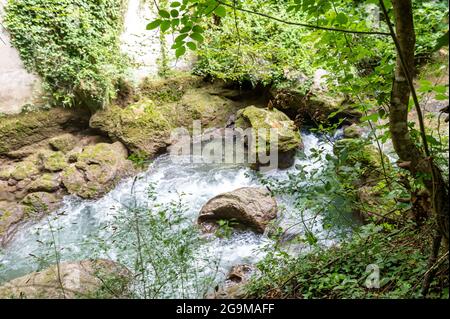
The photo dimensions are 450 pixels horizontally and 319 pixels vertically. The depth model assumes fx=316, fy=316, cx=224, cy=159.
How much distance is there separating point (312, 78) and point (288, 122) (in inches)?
59.3

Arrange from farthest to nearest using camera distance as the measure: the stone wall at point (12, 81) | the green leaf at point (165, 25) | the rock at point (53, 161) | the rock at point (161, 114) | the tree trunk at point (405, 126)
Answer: the rock at point (161, 114), the stone wall at point (12, 81), the rock at point (53, 161), the green leaf at point (165, 25), the tree trunk at point (405, 126)

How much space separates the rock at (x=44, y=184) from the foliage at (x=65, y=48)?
6.05ft

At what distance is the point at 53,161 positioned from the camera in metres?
6.35

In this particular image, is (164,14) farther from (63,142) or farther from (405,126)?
(63,142)

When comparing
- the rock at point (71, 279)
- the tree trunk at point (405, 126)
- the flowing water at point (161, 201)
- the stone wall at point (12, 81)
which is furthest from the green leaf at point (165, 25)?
the stone wall at point (12, 81)

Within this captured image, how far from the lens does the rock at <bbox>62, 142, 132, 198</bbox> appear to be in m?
5.94

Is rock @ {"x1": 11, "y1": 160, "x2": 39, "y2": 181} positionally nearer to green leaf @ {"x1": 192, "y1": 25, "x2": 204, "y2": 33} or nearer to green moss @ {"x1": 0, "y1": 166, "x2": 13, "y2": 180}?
green moss @ {"x1": 0, "y1": 166, "x2": 13, "y2": 180}

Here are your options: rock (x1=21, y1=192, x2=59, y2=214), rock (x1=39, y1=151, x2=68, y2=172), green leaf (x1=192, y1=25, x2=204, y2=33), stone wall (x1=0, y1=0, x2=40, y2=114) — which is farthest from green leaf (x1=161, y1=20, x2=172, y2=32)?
stone wall (x1=0, y1=0, x2=40, y2=114)

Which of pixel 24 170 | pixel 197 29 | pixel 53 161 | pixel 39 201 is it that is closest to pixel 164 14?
pixel 197 29

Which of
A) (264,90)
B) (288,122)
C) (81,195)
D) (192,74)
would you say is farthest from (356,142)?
(192,74)

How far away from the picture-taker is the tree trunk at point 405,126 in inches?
60.5

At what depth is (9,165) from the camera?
6.38 m

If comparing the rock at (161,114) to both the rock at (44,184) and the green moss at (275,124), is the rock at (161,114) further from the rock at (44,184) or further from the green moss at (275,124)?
the rock at (44,184)

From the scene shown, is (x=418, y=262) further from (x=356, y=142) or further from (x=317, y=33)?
(x=317, y=33)
